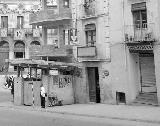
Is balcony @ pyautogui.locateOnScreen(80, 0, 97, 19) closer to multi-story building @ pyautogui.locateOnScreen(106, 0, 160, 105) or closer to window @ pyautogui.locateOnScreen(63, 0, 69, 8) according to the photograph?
multi-story building @ pyautogui.locateOnScreen(106, 0, 160, 105)

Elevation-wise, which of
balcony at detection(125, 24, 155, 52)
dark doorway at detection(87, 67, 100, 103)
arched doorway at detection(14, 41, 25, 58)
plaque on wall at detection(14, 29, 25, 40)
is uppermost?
plaque on wall at detection(14, 29, 25, 40)

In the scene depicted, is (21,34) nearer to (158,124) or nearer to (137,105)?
(137,105)

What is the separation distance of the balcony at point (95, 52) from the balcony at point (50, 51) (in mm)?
1846

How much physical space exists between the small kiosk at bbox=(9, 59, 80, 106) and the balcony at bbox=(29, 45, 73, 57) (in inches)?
67.6

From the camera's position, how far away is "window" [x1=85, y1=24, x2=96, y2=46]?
2617cm

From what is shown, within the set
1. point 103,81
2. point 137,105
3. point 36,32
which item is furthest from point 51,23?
point 36,32

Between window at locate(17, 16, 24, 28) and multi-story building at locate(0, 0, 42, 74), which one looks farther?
window at locate(17, 16, 24, 28)

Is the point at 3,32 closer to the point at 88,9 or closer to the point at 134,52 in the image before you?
the point at 88,9

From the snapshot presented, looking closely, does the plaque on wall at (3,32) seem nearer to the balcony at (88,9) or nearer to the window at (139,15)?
the balcony at (88,9)

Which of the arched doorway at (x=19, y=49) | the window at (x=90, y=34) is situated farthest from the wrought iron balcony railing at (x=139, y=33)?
the arched doorway at (x=19, y=49)

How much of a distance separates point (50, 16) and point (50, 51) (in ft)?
11.0

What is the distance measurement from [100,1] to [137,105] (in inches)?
362

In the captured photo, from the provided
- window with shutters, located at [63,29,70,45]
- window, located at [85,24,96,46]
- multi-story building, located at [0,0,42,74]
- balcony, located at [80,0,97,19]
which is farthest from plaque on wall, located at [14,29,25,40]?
window, located at [85,24,96,46]

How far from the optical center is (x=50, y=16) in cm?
2880
